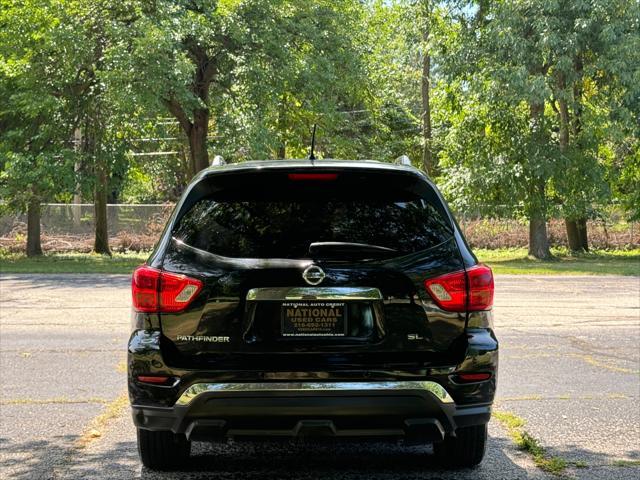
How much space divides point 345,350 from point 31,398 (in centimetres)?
390

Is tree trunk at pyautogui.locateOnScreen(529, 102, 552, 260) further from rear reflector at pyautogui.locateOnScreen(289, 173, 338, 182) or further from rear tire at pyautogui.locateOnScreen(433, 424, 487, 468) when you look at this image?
rear reflector at pyautogui.locateOnScreen(289, 173, 338, 182)

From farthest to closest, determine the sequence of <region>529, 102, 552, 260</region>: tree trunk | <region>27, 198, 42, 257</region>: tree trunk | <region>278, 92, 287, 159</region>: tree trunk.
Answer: <region>27, 198, 42, 257</region>: tree trunk → <region>278, 92, 287, 159</region>: tree trunk → <region>529, 102, 552, 260</region>: tree trunk

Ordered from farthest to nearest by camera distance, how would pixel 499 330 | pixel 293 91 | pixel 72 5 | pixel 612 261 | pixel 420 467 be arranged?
pixel 612 261 → pixel 293 91 → pixel 72 5 → pixel 499 330 → pixel 420 467

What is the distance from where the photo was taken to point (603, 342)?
1059 centimetres

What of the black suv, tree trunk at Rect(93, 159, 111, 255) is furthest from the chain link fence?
the black suv

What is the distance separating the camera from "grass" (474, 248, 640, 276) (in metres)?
24.0

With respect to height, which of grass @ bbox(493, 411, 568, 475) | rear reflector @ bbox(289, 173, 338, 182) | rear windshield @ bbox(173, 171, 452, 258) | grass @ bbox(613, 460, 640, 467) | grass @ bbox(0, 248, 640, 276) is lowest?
grass @ bbox(613, 460, 640, 467)

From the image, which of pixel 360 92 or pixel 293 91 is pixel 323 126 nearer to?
→ pixel 360 92

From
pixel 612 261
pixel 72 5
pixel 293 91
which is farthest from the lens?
pixel 612 261

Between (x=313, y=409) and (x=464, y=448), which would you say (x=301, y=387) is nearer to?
(x=313, y=409)

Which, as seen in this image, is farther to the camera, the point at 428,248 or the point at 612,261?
the point at 612,261

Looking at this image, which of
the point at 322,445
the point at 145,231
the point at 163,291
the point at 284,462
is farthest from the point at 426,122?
the point at 163,291

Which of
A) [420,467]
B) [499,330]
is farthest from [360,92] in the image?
[420,467]

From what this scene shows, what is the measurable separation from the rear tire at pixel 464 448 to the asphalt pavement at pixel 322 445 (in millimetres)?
88
